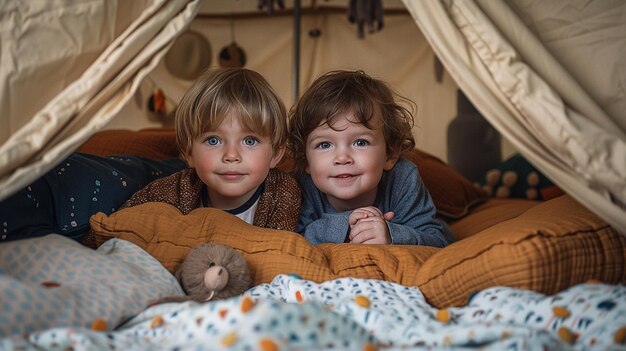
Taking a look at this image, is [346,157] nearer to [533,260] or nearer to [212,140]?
[212,140]

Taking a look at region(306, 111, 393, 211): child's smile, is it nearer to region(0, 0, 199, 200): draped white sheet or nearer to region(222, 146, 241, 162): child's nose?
region(222, 146, 241, 162): child's nose

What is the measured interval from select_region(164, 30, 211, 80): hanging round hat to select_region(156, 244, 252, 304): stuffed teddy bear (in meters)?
2.57

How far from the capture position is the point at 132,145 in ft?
8.45

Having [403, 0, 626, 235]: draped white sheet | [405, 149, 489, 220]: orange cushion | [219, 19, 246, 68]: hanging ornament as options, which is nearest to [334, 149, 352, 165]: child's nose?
[403, 0, 626, 235]: draped white sheet

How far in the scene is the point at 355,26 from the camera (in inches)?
157

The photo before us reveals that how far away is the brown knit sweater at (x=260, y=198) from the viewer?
1896 mm

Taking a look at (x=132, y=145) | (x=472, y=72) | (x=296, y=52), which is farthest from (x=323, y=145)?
(x=296, y=52)

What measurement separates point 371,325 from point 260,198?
0.88 m

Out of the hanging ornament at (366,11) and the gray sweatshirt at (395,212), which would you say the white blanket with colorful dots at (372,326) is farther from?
the hanging ornament at (366,11)

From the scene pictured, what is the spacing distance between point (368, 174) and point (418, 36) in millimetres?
2242

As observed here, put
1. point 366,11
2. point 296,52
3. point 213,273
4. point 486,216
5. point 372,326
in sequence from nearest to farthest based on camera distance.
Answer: point 372,326
point 213,273
point 486,216
point 366,11
point 296,52

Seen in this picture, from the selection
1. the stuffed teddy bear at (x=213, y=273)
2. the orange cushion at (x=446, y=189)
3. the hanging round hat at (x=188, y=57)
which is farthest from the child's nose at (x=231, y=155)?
the hanging round hat at (x=188, y=57)

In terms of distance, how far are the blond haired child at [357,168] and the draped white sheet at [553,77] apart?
49 cm

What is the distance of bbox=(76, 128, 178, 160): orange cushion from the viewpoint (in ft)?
8.38
